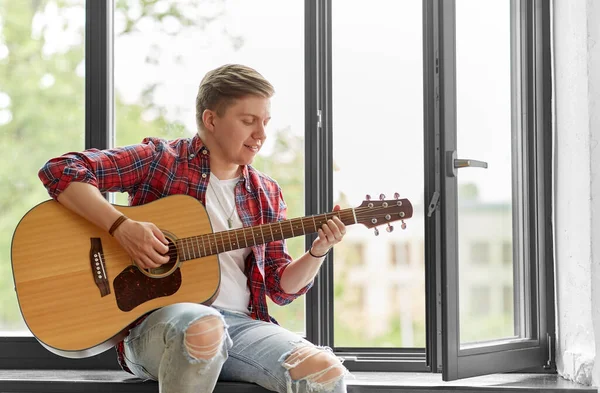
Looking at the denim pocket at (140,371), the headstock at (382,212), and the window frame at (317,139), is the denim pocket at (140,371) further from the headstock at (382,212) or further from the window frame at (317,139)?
the headstock at (382,212)

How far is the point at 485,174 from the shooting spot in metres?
1.98

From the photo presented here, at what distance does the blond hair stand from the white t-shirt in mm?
205

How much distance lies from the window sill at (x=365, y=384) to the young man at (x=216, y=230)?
1.7 inches

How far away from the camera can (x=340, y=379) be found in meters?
1.65

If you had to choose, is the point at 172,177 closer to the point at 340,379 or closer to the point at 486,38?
the point at 340,379

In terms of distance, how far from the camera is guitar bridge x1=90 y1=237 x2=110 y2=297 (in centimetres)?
169

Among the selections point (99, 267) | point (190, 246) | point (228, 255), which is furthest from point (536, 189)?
point (99, 267)

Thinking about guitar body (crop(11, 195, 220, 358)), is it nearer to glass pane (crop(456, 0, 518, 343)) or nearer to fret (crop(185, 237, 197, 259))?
fret (crop(185, 237, 197, 259))

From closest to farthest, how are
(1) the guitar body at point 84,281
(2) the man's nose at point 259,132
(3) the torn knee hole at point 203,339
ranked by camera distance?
(3) the torn knee hole at point 203,339 < (1) the guitar body at point 84,281 < (2) the man's nose at point 259,132

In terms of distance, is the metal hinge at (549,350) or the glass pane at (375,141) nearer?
the metal hinge at (549,350)

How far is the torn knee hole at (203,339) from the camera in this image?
61.5 inches

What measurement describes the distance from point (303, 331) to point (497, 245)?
26.2 inches

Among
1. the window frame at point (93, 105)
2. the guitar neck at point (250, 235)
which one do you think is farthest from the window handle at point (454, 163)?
the window frame at point (93, 105)

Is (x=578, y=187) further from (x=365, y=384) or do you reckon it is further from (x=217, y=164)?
(x=217, y=164)
